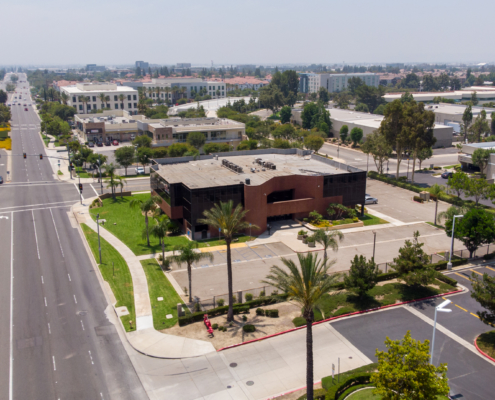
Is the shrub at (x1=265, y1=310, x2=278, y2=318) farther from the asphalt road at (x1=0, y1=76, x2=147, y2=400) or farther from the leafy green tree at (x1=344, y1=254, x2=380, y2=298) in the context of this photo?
the asphalt road at (x1=0, y1=76, x2=147, y2=400)

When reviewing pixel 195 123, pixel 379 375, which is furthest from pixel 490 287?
pixel 195 123

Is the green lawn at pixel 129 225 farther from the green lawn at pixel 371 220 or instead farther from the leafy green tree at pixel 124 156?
the green lawn at pixel 371 220

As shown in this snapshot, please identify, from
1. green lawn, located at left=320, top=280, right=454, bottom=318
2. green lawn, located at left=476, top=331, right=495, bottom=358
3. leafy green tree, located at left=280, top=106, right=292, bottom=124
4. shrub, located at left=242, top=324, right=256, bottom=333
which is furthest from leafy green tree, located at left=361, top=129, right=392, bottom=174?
leafy green tree, located at left=280, top=106, right=292, bottom=124

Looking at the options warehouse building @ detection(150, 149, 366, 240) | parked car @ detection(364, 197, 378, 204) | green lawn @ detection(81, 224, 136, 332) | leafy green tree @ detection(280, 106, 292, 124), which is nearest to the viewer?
green lawn @ detection(81, 224, 136, 332)

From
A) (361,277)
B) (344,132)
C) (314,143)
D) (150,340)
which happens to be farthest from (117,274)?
(344,132)

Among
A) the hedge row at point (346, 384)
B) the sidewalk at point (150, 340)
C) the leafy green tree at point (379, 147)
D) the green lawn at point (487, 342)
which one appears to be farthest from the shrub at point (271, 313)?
the leafy green tree at point (379, 147)

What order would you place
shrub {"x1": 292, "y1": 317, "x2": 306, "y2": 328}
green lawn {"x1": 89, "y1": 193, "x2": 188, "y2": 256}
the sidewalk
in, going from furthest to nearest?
green lawn {"x1": 89, "y1": 193, "x2": 188, "y2": 256}, shrub {"x1": 292, "y1": 317, "x2": 306, "y2": 328}, the sidewalk
